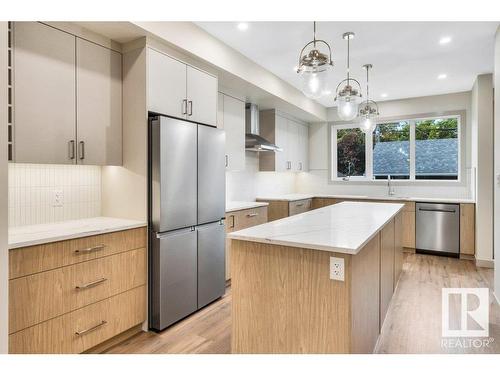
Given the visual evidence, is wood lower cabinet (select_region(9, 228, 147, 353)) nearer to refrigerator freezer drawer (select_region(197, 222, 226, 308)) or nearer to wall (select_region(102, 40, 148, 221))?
wall (select_region(102, 40, 148, 221))

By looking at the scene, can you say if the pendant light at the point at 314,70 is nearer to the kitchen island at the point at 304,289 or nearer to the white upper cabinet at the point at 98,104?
the kitchen island at the point at 304,289

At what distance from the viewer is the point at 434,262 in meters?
4.61

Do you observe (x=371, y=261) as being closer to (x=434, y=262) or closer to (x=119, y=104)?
(x=119, y=104)

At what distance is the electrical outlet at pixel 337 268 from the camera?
159cm

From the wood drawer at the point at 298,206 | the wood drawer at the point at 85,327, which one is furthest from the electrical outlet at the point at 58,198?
the wood drawer at the point at 298,206

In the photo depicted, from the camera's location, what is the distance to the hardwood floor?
2.27 metres

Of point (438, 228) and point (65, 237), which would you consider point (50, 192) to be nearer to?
point (65, 237)

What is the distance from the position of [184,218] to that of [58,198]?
99cm

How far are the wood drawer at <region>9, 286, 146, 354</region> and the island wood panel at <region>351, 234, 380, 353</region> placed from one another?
5.40 ft

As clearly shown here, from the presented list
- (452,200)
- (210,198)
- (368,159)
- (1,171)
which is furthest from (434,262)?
(1,171)

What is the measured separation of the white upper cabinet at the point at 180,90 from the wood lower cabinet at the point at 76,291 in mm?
1069

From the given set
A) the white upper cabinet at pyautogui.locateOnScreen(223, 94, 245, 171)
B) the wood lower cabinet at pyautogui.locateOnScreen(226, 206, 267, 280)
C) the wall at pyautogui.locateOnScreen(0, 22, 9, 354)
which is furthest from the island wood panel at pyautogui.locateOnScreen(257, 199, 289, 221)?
the wall at pyautogui.locateOnScreen(0, 22, 9, 354)

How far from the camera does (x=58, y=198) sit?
2475 mm

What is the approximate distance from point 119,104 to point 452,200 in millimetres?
4816
